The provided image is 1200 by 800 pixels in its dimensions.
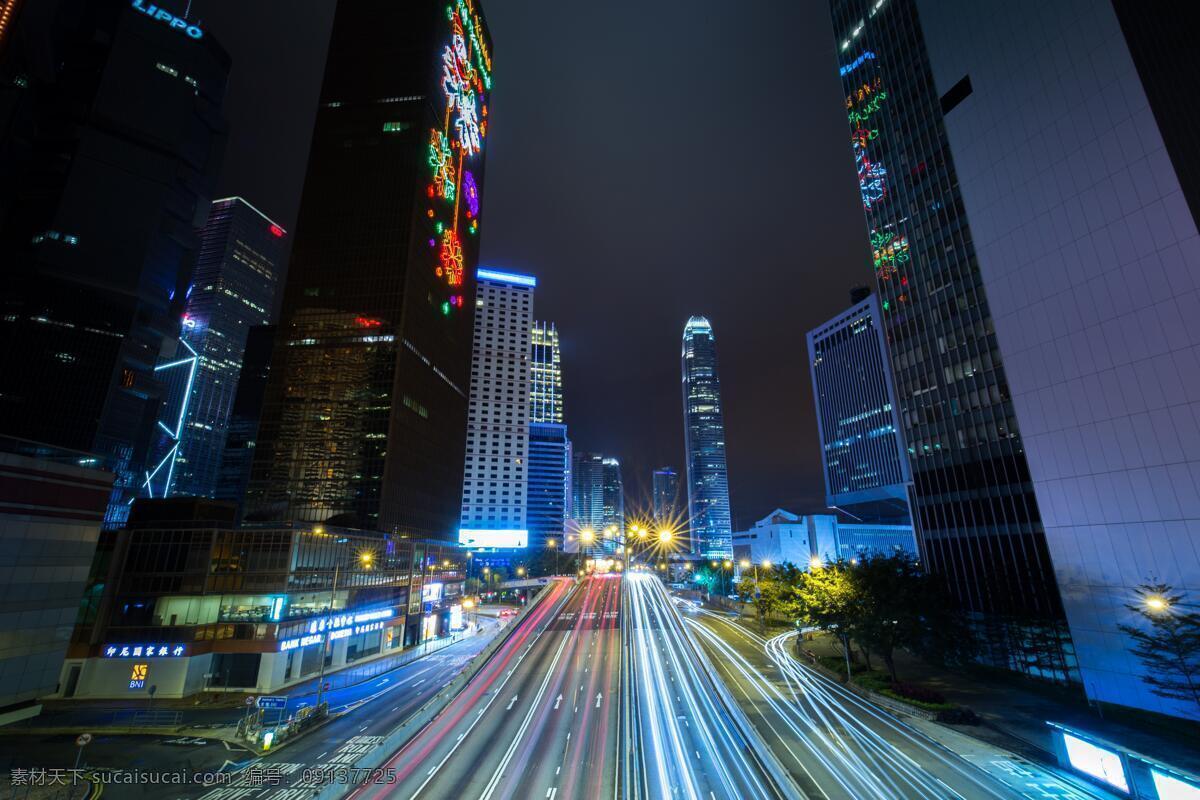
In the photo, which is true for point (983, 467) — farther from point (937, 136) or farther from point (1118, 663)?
point (937, 136)

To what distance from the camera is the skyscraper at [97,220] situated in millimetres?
102062

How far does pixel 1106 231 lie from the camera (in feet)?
132

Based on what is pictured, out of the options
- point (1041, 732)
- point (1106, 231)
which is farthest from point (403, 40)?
point (1041, 732)

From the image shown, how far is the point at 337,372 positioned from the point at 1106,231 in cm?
10965

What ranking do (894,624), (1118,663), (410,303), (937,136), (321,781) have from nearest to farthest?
1. (321,781)
2. (1118,663)
3. (894,624)
4. (937,136)
5. (410,303)

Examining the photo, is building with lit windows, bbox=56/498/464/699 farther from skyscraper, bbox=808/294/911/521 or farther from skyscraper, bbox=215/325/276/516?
skyscraper, bbox=215/325/276/516

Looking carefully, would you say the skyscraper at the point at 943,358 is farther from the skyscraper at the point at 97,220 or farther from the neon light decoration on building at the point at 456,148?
the skyscraper at the point at 97,220

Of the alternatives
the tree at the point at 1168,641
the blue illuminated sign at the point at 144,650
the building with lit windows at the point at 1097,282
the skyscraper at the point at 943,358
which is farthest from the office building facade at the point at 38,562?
the skyscraper at the point at 943,358

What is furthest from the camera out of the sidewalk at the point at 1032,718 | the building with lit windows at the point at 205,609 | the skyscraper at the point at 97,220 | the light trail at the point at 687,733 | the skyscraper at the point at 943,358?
the skyscraper at the point at 97,220

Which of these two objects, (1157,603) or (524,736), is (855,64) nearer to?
(1157,603)

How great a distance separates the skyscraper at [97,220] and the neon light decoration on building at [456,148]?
66318 millimetres

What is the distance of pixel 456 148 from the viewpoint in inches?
5157

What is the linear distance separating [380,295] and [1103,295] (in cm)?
10706

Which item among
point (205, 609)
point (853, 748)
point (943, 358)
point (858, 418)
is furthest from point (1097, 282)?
point (858, 418)
